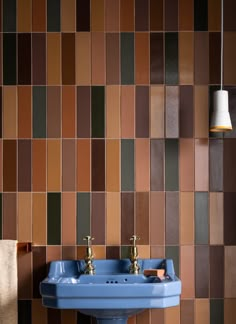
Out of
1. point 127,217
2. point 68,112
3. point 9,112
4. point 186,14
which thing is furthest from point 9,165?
point 186,14

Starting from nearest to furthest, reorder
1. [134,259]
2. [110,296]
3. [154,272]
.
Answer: [110,296] → [154,272] → [134,259]

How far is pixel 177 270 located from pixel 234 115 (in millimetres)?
735

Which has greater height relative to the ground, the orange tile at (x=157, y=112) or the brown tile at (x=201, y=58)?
the brown tile at (x=201, y=58)

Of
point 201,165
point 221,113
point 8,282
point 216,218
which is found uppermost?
point 221,113

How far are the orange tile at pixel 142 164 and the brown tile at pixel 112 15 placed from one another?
1.70 feet

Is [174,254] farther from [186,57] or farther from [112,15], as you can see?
[112,15]

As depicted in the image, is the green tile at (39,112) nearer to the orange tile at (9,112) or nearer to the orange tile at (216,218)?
the orange tile at (9,112)

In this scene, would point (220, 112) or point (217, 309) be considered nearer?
point (220, 112)

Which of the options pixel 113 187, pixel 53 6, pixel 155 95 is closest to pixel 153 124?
pixel 155 95

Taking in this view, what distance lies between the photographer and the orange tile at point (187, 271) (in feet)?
8.66

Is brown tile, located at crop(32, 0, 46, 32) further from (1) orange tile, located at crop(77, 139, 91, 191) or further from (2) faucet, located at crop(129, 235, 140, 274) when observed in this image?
(2) faucet, located at crop(129, 235, 140, 274)

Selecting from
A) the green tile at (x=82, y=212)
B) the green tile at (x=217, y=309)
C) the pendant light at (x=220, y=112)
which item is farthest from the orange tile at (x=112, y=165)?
the green tile at (x=217, y=309)

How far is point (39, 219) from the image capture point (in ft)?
8.70

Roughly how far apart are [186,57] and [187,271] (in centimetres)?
95
